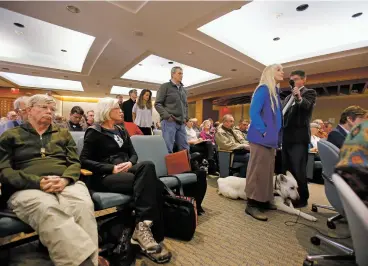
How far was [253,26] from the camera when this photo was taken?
172 inches

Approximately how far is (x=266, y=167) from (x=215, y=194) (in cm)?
106

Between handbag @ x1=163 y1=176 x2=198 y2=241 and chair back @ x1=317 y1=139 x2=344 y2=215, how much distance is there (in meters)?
1.03

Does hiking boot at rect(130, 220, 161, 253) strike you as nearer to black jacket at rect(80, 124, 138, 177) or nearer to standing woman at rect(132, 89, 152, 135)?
black jacket at rect(80, 124, 138, 177)

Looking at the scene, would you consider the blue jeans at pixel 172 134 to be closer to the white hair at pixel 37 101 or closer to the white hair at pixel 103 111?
the white hair at pixel 103 111

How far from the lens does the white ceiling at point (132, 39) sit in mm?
3256

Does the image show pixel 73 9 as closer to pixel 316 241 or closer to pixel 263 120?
pixel 263 120

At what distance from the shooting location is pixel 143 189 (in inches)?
57.7

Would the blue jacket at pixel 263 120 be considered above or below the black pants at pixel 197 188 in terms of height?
above

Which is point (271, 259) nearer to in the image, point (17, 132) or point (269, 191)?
point (269, 191)

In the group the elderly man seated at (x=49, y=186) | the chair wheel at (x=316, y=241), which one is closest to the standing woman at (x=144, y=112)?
the elderly man seated at (x=49, y=186)

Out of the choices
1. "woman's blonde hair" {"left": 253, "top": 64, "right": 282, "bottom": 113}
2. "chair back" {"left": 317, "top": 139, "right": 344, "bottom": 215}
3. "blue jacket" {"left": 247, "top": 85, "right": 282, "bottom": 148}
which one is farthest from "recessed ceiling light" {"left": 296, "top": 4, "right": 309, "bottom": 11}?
"chair back" {"left": 317, "top": 139, "right": 344, "bottom": 215}

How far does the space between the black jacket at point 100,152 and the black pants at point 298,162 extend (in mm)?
1820

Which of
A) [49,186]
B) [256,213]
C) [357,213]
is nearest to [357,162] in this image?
[357,213]

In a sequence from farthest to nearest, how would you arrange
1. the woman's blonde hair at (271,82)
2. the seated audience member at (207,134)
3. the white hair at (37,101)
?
1. the seated audience member at (207,134)
2. the woman's blonde hair at (271,82)
3. the white hair at (37,101)
